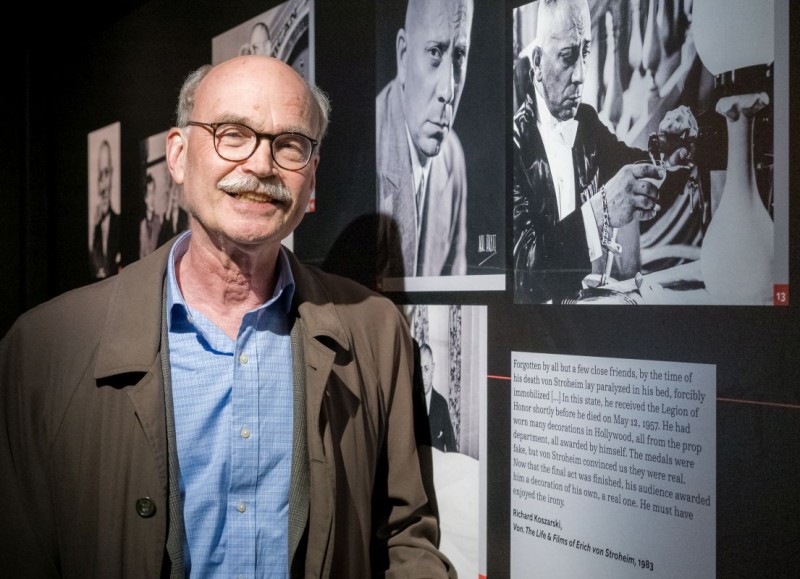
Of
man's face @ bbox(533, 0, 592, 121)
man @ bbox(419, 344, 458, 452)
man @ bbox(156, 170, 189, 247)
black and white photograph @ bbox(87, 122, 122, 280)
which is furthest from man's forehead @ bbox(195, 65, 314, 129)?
black and white photograph @ bbox(87, 122, 122, 280)

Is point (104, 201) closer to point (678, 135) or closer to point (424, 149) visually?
point (424, 149)

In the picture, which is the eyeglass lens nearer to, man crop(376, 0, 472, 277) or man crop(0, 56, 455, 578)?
man crop(0, 56, 455, 578)

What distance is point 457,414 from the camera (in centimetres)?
143

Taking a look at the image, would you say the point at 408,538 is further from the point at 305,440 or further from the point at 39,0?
the point at 39,0

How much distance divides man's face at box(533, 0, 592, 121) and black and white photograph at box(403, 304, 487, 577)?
0.45 meters

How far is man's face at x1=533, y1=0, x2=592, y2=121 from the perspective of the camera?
3.91 feet

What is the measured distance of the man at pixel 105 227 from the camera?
7.93 ft

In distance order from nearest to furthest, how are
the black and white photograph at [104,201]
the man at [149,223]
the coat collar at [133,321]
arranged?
the coat collar at [133,321], the man at [149,223], the black and white photograph at [104,201]

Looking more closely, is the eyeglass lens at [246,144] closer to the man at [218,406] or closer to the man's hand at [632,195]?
the man at [218,406]

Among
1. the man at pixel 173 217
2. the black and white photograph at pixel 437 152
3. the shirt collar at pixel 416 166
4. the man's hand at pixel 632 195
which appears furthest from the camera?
the man at pixel 173 217

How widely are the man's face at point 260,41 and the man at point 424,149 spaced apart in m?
0.47

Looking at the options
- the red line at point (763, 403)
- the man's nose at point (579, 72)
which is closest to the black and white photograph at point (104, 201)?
the man's nose at point (579, 72)

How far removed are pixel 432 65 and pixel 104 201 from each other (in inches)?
62.0

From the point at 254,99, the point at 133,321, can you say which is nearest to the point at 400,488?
the point at 133,321
